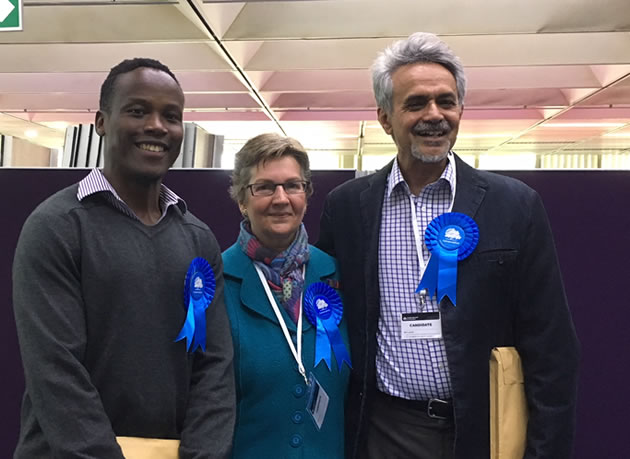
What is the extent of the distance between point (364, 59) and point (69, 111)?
A: 3662 millimetres

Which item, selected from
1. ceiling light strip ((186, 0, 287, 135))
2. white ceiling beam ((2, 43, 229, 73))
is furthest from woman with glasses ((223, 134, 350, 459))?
white ceiling beam ((2, 43, 229, 73))

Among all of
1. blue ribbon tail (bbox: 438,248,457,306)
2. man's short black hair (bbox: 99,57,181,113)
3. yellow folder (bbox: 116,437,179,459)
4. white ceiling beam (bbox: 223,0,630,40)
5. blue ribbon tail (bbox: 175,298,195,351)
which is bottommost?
yellow folder (bbox: 116,437,179,459)

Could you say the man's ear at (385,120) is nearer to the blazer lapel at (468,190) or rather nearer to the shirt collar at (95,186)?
the blazer lapel at (468,190)

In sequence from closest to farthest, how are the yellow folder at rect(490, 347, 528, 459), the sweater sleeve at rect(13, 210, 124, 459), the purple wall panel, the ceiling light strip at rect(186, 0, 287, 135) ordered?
1. the sweater sleeve at rect(13, 210, 124, 459)
2. the yellow folder at rect(490, 347, 528, 459)
3. the purple wall panel
4. the ceiling light strip at rect(186, 0, 287, 135)

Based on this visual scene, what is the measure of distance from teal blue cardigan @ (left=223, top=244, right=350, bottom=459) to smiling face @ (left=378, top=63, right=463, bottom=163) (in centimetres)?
60

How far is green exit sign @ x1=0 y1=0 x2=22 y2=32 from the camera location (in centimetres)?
244

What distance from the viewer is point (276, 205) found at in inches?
60.1

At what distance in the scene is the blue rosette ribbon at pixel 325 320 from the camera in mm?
1498

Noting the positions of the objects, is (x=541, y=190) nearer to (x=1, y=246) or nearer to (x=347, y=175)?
(x=347, y=175)

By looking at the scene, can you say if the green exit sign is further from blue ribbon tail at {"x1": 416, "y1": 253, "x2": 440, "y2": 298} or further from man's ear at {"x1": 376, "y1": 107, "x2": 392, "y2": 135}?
blue ribbon tail at {"x1": 416, "y1": 253, "x2": 440, "y2": 298}

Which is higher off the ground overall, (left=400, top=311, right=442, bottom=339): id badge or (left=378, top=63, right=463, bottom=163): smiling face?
(left=378, top=63, right=463, bottom=163): smiling face

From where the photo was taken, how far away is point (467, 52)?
4.18 metres

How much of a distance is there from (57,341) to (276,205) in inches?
26.9

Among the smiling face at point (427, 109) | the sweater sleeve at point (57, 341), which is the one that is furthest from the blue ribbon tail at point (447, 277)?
the sweater sleeve at point (57, 341)
